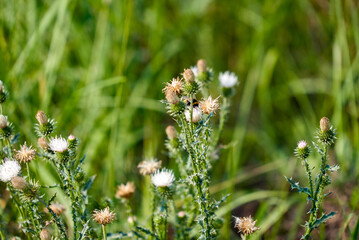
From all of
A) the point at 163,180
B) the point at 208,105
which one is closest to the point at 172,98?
the point at 208,105

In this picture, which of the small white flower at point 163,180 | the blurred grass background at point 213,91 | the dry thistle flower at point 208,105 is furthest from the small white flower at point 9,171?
the blurred grass background at point 213,91

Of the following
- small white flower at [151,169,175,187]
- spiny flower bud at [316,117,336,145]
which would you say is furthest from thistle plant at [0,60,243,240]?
spiny flower bud at [316,117,336,145]

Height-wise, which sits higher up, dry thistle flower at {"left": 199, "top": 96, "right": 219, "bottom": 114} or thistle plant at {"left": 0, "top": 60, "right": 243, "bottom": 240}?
dry thistle flower at {"left": 199, "top": 96, "right": 219, "bottom": 114}

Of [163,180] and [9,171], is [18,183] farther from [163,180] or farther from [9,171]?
[163,180]

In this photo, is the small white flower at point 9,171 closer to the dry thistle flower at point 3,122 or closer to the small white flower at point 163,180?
the dry thistle flower at point 3,122

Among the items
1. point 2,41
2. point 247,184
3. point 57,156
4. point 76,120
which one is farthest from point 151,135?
point 57,156

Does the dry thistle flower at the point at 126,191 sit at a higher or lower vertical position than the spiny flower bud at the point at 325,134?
higher

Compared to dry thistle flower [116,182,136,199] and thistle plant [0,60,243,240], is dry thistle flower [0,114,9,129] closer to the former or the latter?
thistle plant [0,60,243,240]

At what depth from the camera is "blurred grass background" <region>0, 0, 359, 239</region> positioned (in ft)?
5.98

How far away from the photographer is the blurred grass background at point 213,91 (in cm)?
182

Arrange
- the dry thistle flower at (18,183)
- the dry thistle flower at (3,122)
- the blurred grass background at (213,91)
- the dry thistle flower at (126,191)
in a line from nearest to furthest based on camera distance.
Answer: the dry thistle flower at (18,183) → the dry thistle flower at (3,122) → the dry thistle flower at (126,191) → the blurred grass background at (213,91)

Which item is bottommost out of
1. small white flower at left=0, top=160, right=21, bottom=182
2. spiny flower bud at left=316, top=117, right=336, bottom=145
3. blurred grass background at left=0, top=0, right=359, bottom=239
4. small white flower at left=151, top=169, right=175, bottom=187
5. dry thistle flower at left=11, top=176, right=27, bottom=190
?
dry thistle flower at left=11, top=176, right=27, bottom=190

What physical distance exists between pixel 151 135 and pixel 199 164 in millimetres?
1304

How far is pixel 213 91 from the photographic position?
271 cm
